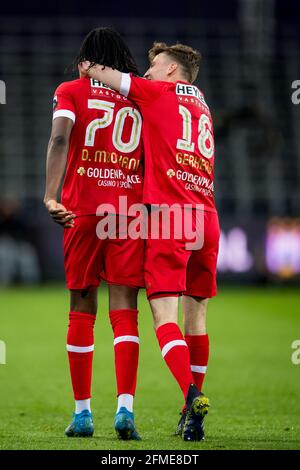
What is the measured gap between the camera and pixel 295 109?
79.3ft

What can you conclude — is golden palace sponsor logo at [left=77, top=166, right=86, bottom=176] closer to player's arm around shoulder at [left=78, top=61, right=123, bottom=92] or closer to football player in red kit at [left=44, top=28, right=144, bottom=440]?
football player in red kit at [left=44, top=28, right=144, bottom=440]

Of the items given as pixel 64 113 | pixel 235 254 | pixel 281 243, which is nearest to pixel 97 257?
pixel 64 113

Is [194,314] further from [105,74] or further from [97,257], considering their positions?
[105,74]

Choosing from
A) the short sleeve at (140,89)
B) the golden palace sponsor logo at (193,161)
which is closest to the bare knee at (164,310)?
the golden palace sponsor logo at (193,161)

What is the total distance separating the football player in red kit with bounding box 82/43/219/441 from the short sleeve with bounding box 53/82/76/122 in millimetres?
169

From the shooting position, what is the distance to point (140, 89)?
5039 millimetres

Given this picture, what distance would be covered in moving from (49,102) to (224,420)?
18561mm

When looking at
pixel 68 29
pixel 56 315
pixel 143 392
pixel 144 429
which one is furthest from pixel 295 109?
pixel 144 429

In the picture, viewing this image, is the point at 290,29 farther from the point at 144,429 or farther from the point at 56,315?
the point at 144,429

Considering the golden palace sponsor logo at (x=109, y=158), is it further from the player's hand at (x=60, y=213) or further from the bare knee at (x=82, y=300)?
the bare knee at (x=82, y=300)

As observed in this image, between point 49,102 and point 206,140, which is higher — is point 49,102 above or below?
above

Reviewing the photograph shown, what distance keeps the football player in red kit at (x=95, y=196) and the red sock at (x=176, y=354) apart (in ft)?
0.65

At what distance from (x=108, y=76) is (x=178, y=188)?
0.66 m

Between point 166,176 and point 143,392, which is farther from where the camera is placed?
point 143,392
